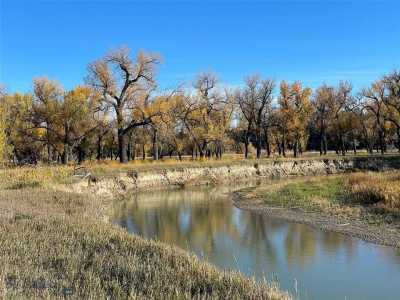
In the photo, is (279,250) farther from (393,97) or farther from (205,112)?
(393,97)

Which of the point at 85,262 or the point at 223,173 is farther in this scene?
the point at 223,173

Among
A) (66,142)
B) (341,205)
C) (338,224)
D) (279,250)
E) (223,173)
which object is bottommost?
(279,250)

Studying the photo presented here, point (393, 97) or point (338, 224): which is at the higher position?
point (393, 97)

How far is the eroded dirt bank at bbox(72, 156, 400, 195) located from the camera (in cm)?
3544

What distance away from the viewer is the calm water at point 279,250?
1182 centimetres

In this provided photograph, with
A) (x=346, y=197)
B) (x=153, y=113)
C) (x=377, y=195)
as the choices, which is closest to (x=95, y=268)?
(x=377, y=195)

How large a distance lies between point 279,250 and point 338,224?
5.62m

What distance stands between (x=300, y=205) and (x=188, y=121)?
3616 centimetres

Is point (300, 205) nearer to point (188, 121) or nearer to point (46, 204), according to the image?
point (46, 204)

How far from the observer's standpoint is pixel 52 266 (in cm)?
963

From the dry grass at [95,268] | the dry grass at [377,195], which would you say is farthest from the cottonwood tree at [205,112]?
the dry grass at [95,268]

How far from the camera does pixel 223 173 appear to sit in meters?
48.6

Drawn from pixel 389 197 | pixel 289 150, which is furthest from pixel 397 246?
pixel 289 150

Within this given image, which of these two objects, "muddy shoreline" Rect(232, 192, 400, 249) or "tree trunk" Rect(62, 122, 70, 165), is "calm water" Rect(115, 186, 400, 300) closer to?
"muddy shoreline" Rect(232, 192, 400, 249)
